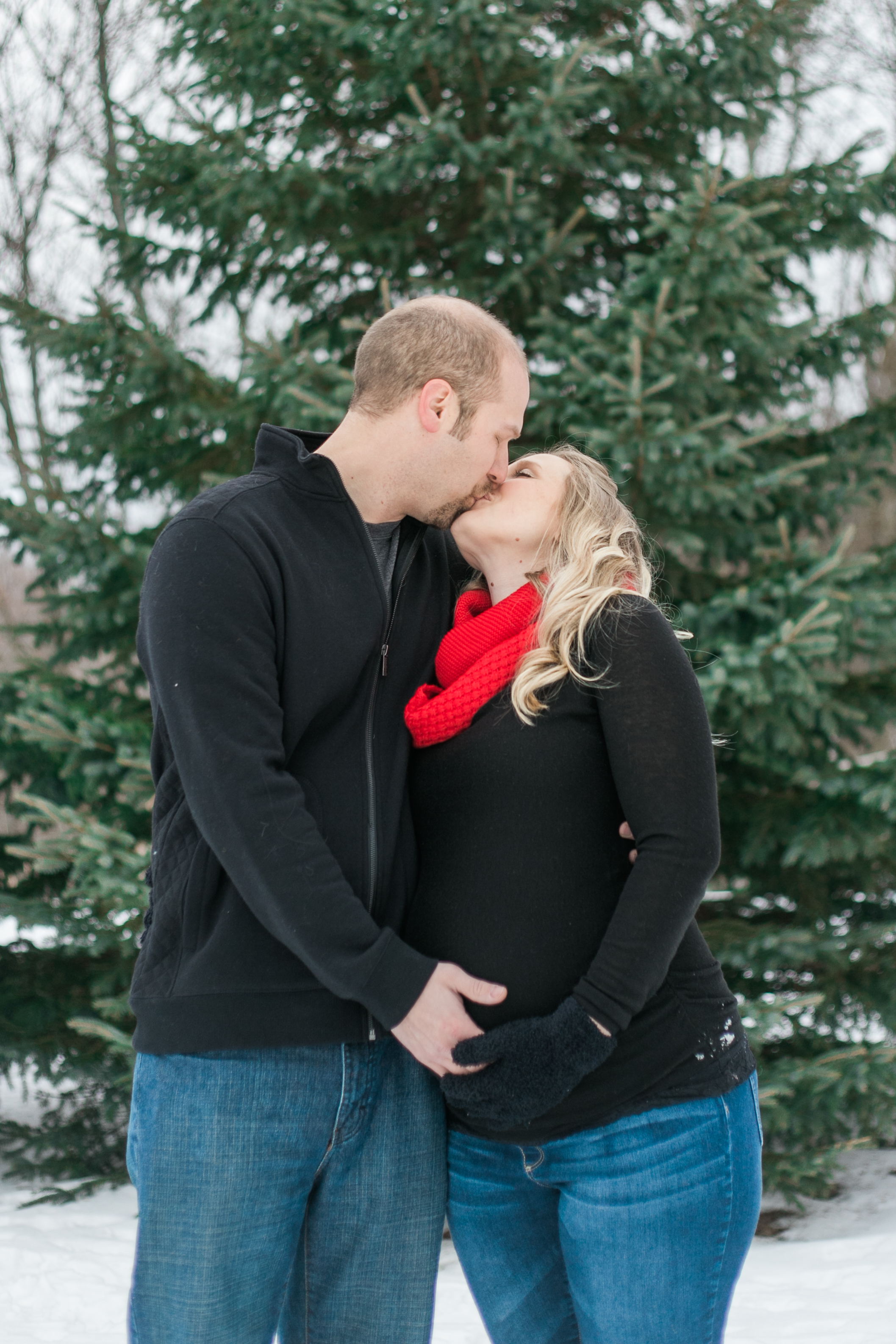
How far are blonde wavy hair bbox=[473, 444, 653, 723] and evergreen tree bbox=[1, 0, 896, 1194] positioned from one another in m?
1.34

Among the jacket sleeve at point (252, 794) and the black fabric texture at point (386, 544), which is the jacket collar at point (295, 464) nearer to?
the black fabric texture at point (386, 544)

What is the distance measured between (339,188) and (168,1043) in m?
3.19

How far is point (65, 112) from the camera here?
727 centimetres

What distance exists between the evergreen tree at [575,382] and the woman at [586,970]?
1.62m

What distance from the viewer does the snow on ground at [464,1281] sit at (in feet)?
10.2

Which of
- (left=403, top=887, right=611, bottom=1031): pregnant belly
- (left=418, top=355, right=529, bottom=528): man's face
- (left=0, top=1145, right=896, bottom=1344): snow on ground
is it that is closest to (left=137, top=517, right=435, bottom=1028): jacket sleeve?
(left=403, top=887, right=611, bottom=1031): pregnant belly

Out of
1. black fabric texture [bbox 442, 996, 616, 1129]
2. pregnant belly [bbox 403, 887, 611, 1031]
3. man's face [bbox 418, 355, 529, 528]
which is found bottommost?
black fabric texture [bbox 442, 996, 616, 1129]

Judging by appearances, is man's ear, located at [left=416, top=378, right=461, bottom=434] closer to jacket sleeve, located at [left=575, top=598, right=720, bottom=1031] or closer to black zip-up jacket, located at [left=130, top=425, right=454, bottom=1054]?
black zip-up jacket, located at [left=130, top=425, right=454, bottom=1054]

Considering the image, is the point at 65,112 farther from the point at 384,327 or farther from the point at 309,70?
the point at 384,327

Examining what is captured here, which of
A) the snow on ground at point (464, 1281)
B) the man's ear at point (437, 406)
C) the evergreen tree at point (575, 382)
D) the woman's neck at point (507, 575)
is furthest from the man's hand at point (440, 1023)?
the snow on ground at point (464, 1281)

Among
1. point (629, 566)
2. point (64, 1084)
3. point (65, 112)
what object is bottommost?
point (64, 1084)

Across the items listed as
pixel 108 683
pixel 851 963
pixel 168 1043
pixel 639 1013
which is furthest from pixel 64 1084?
pixel 639 1013

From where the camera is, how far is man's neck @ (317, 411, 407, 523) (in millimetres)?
1851

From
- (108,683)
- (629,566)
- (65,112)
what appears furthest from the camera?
(65,112)
